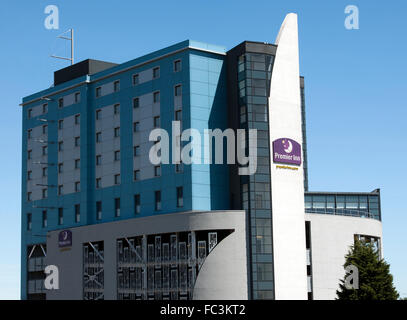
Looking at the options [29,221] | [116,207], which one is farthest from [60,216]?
[116,207]

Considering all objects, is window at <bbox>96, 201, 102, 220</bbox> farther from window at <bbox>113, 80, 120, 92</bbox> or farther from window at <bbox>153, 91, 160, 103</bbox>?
window at <bbox>153, 91, 160, 103</bbox>

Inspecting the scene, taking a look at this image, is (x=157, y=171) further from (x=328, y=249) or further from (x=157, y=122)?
(x=328, y=249)

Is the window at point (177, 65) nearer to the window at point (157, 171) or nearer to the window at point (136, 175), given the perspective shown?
the window at point (157, 171)

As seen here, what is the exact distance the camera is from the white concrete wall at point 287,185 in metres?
75.3

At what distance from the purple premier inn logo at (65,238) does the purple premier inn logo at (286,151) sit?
3098cm

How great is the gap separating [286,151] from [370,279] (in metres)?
17.3

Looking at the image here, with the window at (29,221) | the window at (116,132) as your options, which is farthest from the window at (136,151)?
the window at (29,221)

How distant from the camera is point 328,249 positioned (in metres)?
80.8

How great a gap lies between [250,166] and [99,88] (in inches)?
1079

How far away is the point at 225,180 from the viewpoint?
261 ft

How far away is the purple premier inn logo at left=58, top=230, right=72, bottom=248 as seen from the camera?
3613 inches

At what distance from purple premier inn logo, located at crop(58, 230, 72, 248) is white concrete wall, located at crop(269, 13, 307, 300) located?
30017 mm

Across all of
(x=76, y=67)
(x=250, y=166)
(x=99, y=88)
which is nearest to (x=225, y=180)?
(x=250, y=166)
